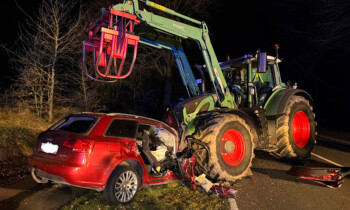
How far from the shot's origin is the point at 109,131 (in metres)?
4.68

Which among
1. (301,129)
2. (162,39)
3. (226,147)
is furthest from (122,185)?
(301,129)

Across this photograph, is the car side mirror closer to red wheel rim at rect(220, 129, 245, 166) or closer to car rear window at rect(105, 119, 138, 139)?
red wheel rim at rect(220, 129, 245, 166)

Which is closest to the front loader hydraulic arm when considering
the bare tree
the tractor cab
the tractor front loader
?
the tractor front loader

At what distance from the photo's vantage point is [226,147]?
6.13 m

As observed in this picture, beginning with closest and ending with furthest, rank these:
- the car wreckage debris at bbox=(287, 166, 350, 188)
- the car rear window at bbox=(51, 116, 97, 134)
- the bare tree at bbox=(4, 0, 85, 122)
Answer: the car rear window at bbox=(51, 116, 97, 134) → the car wreckage debris at bbox=(287, 166, 350, 188) → the bare tree at bbox=(4, 0, 85, 122)

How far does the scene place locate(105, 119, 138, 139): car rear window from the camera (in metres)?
Answer: 4.73

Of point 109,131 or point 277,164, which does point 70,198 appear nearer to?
point 109,131

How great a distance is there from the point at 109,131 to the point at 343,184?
5596 millimetres

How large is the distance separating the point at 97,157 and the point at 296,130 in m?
6.70

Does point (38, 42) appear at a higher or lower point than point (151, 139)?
higher

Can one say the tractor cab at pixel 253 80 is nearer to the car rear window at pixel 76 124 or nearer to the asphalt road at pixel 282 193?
the asphalt road at pixel 282 193

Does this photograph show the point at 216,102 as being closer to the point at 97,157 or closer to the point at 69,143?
the point at 97,157

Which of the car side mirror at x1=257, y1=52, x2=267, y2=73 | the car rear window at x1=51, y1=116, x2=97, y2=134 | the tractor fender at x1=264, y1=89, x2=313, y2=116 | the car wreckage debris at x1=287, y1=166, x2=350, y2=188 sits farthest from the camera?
the tractor fender at x1=264, y1=89, x2=313, y2=116

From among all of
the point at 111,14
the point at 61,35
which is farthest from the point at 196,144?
the point at 61,35
